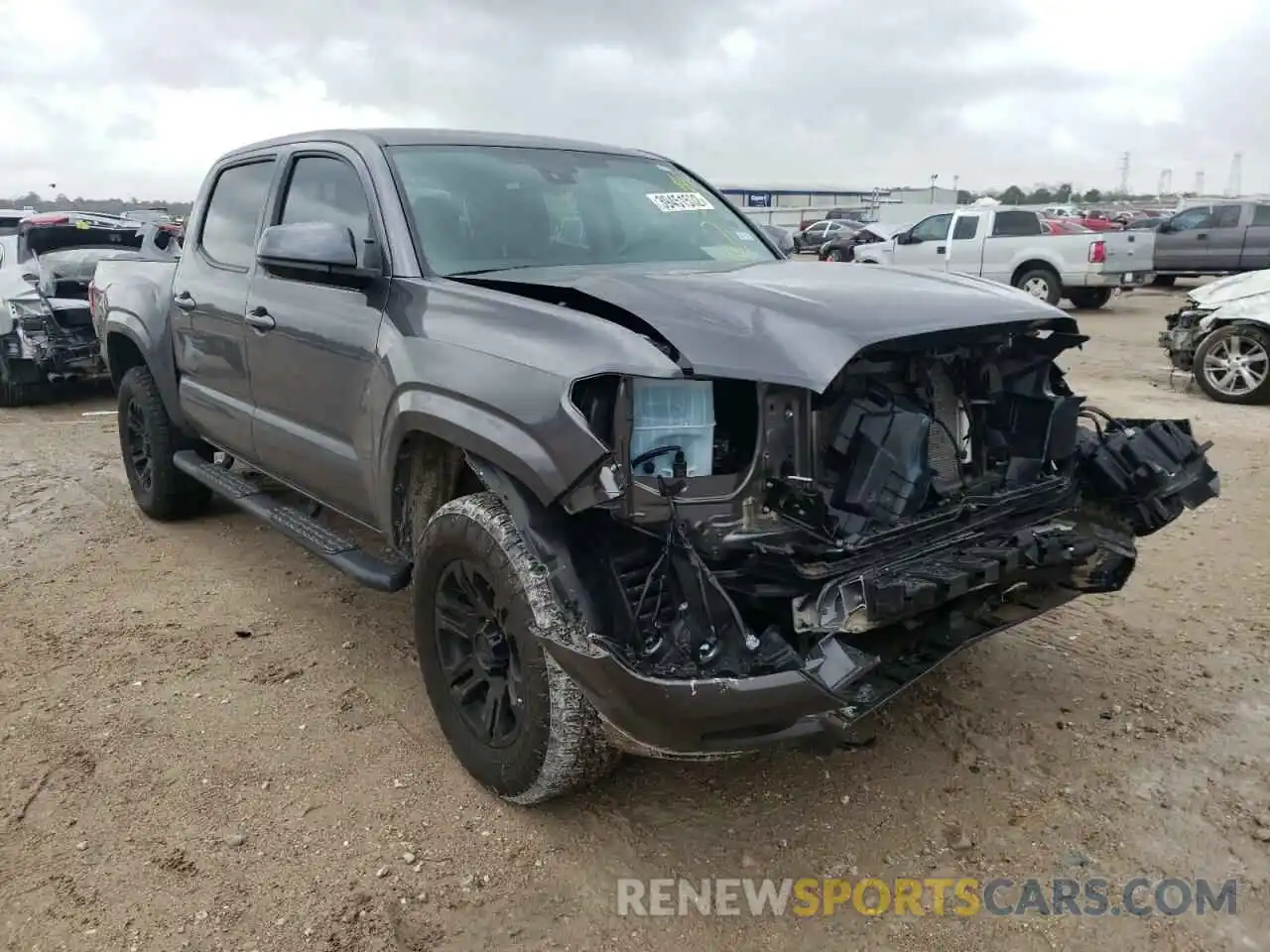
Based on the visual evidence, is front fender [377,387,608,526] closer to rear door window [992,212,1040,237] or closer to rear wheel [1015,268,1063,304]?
rear wheel [1015,268,1063,304]

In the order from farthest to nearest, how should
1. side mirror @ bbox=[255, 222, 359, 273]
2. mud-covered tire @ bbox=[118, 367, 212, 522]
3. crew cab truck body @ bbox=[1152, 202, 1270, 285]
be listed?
crew cab truck body @ bbox=[1152, 202, 1270, 285]
mud-covered tire @ bbox=[118, 367, 212, 522]
side mirror @ bbox=[255, 222, 359, 273]

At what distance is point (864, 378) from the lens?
2803mm

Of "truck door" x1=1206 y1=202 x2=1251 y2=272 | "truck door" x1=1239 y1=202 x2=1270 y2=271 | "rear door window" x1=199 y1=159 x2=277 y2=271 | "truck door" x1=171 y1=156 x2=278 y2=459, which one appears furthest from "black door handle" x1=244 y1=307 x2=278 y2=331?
"truck door" x1=1206 y1=202 x2=1251 y2=272

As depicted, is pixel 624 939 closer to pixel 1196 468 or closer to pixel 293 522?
pixel 293 522

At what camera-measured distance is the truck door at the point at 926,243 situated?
682 inches

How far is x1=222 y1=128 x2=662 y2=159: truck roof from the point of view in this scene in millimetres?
3682

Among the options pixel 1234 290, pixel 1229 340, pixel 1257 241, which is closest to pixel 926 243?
pixel 1257 241

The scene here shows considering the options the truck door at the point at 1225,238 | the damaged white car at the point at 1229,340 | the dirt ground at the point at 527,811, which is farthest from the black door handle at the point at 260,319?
the truck door at the point at 1225,238

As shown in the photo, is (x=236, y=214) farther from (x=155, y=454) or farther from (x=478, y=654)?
(x=478, y=654)

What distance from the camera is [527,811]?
9.50ft

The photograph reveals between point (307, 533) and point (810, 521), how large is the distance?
85.2 inches

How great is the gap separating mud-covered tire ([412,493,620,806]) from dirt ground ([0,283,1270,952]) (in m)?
0.17

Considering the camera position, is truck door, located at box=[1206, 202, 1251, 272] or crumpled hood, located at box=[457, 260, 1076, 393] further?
truck door, located at box=[1206, 202, 1251, 272]

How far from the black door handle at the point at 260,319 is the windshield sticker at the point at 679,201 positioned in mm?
1585
